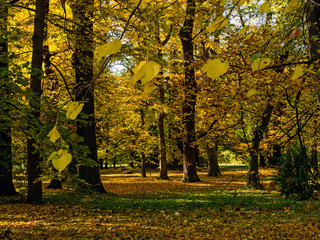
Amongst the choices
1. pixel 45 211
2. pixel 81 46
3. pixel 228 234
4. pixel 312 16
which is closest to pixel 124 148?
pixel 81 46

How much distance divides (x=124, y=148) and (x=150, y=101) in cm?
489

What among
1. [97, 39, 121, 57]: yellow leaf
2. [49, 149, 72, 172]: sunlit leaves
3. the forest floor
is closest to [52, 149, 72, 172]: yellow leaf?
[49, 149, 72, 172]: sunlit leaves

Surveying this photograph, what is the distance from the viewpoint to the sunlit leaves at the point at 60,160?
3.18ft

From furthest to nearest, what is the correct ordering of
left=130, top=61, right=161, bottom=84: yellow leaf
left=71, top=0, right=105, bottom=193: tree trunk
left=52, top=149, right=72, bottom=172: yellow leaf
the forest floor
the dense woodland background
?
left=71, top=0, right=105, bottom=193: tree trunk → the forest floor → the dense woodland background → left=52, top=149, right=72, bottom=172: yellow leaf → left=130, top=61, right=161, bottom=84: yellow leaf

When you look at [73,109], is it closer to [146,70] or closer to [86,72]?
[146,70]

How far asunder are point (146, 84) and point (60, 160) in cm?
41

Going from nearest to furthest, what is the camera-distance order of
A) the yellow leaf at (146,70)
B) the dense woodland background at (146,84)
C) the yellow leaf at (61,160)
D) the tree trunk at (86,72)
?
the yellow leaf at (146,70) → the yellow leaf at (61,160) → the dense woodland background at (146,84) → the tree trunk at (86,72)

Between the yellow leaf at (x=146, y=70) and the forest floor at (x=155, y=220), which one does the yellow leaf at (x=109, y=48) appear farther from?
the forest floor at (x=155, y=220)

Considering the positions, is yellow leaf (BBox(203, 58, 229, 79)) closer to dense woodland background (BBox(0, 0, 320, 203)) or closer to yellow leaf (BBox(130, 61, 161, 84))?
dense woodland background (BBox(0, 0, 320, 203))

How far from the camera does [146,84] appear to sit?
3.37 ft

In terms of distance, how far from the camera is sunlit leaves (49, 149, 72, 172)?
3.18 feet

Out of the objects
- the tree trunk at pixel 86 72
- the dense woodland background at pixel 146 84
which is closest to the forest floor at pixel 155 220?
the dense woodland background at pixel 146 84

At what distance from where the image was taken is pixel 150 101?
1431 cm

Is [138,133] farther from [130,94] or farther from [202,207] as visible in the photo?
[202,207]
